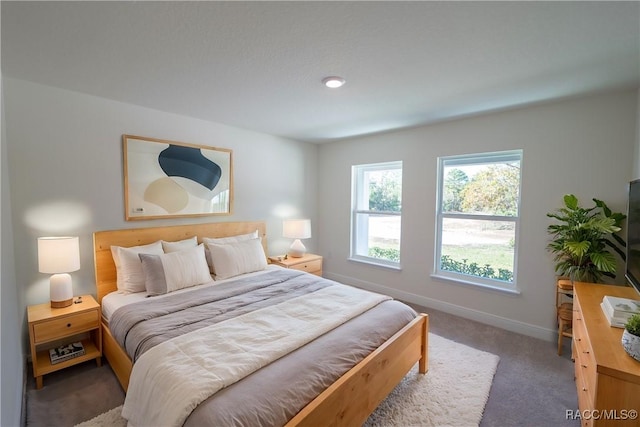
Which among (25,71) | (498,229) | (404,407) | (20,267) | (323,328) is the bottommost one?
(404,407)

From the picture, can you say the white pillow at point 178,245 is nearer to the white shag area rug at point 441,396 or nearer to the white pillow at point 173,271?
the white pillow at point 173,271

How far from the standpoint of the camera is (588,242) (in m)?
2.23

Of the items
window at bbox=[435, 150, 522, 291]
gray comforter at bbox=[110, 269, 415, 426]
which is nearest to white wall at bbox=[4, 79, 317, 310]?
gray comforter at bbox=[110, 269, 415, 426]

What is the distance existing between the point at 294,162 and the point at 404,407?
135 inches

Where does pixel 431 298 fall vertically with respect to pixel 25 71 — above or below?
below

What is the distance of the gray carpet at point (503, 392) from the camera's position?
1795 millimetres

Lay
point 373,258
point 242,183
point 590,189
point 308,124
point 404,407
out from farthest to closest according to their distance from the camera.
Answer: point 373,258
point 242,183
point 308,124
point 590,189
point 404,407

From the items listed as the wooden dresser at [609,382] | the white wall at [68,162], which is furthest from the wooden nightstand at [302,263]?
the wooden dresser at [609,382]

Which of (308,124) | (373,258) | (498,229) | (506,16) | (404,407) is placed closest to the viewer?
(506,16)

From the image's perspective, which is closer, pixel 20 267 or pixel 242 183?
pixel 20 267

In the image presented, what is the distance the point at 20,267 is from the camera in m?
2.23

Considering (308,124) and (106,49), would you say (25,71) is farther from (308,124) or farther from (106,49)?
(308,124)

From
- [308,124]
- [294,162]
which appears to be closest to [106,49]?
[308,124]

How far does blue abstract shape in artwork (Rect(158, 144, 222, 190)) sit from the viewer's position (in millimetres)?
3018
